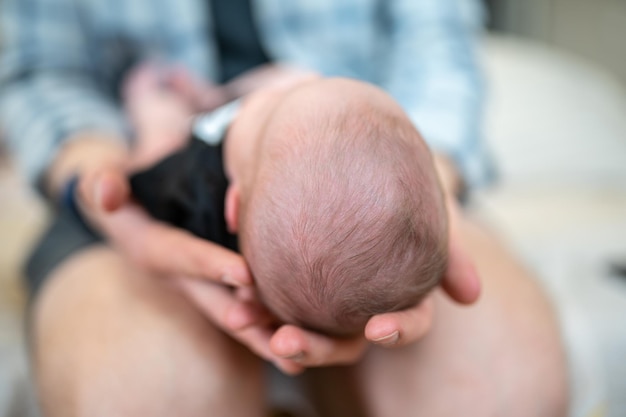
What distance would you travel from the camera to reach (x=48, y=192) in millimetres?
825

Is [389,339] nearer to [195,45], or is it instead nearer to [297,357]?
[297,357]

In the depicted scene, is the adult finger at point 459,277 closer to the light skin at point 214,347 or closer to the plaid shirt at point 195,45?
the light skin at point 214,347

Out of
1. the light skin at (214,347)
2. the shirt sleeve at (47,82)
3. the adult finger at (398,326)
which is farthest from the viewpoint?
the shirt sleeve at (47,82)

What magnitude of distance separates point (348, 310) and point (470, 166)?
44 centimetres

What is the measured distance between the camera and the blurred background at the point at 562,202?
74 cm

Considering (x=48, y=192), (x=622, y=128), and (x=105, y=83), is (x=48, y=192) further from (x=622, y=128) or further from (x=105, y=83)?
(x=622, y=128)

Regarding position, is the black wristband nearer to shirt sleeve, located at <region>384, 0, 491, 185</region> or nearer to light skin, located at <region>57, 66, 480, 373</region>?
light skin, located at <region>57, 66, 480, 373</region>

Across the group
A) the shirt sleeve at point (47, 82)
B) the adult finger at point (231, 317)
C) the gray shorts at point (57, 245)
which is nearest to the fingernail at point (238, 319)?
the adult finger at point (231, 317)

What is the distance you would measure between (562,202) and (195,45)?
71 cm

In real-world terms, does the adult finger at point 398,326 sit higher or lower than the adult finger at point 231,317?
higher

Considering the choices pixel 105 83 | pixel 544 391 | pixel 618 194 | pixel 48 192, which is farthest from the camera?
pixel 618 194

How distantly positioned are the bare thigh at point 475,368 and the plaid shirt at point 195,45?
326 millimetres

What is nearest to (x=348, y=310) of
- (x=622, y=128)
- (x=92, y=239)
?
(x=92, y=239)

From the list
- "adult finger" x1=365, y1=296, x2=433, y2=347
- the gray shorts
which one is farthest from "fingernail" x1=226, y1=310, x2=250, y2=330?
the gray shorts
